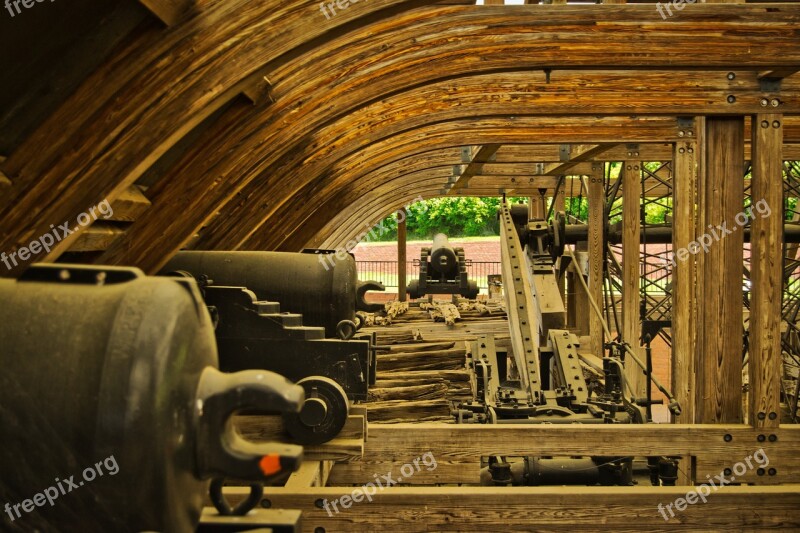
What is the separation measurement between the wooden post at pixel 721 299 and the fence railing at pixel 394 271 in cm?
2530

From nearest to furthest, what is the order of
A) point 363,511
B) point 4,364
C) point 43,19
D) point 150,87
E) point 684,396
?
point 4,364
point 43,19
point 150,87
point 363,511
point 684,396

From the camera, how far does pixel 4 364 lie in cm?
167

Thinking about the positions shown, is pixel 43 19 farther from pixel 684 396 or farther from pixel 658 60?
pixel 684 396

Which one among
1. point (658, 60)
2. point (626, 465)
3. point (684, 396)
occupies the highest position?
point (658, 60)

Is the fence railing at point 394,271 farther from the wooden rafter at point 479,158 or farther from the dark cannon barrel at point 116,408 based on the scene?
the dark cannon barrel at point 116,408

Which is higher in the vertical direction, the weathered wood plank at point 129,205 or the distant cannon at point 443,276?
the weathered wood plank at point 129,205

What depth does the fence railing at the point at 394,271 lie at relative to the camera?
31.4 meters

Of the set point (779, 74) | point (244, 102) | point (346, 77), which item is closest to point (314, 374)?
point (244, 102)

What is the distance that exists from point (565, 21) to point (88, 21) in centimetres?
243

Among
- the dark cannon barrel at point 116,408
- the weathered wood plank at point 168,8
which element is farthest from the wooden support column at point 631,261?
the dark cannon barrel at point 116,408

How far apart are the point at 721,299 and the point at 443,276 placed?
6590 mm

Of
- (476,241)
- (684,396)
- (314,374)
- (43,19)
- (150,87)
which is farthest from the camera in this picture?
(476,241)

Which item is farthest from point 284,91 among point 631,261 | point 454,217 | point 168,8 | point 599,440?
point 454,217

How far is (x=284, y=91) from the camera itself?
4.71 metres
